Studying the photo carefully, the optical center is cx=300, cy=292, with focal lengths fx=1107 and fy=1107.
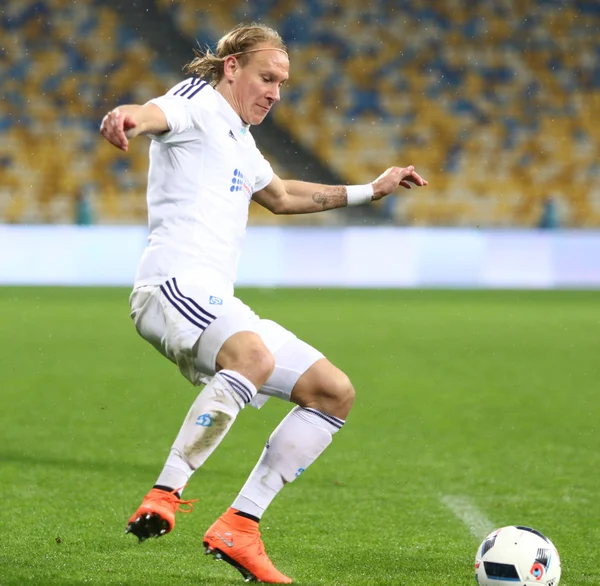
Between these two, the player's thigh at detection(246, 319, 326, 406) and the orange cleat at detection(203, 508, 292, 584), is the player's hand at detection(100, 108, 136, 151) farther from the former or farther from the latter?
the orange cleat at detection(203, 508, 292, 584)

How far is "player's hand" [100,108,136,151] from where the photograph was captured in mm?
3289

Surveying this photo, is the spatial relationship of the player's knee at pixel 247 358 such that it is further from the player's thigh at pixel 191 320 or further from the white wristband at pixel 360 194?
the white wristband at pixel 360 194

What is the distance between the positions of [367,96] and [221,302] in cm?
1988

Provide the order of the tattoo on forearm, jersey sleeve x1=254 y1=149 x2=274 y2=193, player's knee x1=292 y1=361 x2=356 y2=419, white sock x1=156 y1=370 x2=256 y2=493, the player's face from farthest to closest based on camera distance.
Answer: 1. the tattoo on forearm
2. jersey sleeve x1=254 y1=149 x2=274 y2=193
3. the player's face
4. player's knee x1=292 y1=361 x2=356 y2=419
5. white sock x1=156 y1=370 x2=256 y2=493

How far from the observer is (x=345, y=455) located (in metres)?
6.48

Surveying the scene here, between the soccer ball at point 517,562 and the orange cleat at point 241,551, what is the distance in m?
0.68

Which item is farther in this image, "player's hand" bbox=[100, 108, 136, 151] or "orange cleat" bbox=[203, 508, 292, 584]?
"orange cleat" bbox=[203, 508, 292, 584]

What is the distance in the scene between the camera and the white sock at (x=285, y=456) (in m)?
3.92

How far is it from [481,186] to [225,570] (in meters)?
19.5

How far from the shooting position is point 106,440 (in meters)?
6.81

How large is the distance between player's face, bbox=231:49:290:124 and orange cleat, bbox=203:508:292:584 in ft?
4.84

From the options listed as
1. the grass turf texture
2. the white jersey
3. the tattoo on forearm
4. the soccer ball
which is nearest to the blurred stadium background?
the grass turf texture

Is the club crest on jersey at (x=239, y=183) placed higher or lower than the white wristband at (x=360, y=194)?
higher

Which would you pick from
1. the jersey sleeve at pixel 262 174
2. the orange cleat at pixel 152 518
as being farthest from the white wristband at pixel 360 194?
the orange cleat at pixel 152 518
